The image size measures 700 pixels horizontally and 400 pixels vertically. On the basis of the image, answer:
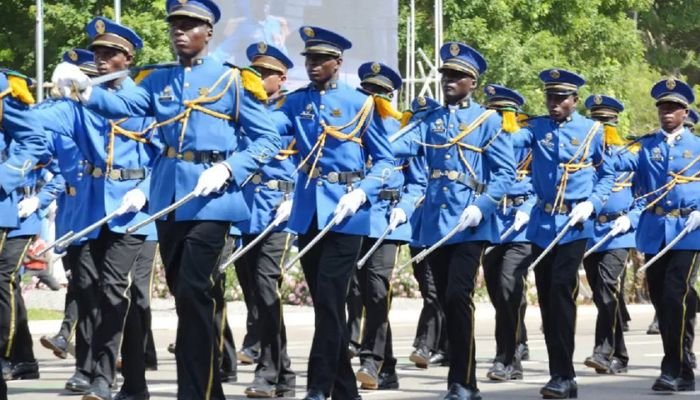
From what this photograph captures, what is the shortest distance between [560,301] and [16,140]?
3790 mm

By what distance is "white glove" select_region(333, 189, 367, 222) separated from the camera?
1102 cm

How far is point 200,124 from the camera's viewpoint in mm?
10250

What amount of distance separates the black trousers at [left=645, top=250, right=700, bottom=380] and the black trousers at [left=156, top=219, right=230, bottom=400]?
14.2ft

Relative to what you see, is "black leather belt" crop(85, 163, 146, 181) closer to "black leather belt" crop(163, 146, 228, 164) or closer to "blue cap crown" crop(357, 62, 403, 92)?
"black leather belt" crop(163, 146, 228, 164)

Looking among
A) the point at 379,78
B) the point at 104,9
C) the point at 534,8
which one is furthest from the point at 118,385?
the point at 534,8

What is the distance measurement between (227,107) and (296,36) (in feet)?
54.7

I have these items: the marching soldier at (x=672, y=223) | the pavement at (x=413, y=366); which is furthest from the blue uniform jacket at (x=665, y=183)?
the pavement at (x=413, y=366)

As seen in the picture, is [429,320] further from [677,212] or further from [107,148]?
[107,148]

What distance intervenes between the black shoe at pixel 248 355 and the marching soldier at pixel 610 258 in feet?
8.61

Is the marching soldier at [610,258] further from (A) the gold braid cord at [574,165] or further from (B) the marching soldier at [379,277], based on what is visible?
(B) the marching soldier at [379,277]

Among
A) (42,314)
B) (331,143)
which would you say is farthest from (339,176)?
(42,314)

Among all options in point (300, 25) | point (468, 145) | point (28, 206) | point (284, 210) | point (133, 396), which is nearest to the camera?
point (133, 396)

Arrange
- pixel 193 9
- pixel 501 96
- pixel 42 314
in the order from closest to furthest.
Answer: pixel 193 9
pixel 501 96
pixel 42 314

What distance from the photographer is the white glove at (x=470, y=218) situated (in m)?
11.9
